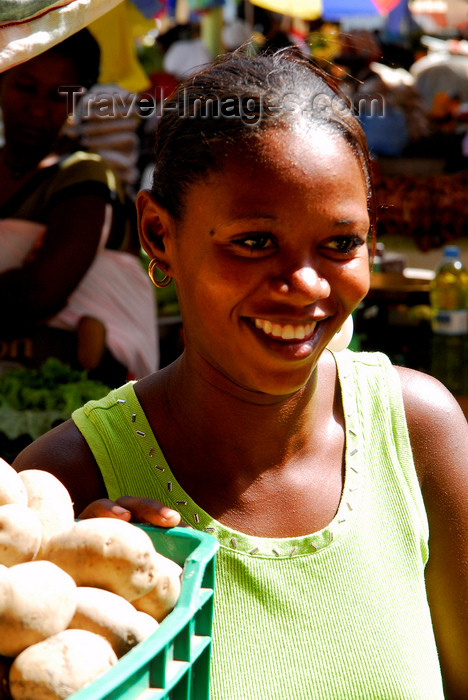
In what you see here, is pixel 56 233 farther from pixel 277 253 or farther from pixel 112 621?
pixel 112 621

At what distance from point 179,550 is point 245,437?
434mm

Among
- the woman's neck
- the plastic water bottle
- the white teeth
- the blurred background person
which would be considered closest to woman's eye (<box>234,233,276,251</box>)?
the white teeth

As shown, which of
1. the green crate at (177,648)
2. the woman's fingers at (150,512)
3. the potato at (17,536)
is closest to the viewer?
the green crate at (177,648)

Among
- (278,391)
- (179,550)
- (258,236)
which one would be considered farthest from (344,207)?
(179,550)

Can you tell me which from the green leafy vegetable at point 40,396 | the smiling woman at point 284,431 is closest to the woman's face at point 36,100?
the green leafy vegetable at point 40,396

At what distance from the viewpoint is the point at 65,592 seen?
0.80 metres

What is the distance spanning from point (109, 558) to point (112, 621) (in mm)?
69

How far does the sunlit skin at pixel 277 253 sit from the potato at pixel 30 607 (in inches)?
20.6

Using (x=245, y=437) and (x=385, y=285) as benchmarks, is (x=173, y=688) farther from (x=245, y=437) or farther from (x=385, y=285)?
(x=385, y=285)

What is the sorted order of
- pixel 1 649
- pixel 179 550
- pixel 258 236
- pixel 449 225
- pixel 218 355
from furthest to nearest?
pixel 449 225 → pixel 218 355 → pixel 258 236 → pixel 179 550 → pixel 1 649

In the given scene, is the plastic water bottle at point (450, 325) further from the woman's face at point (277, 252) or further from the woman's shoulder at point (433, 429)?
the woman's face at point (277, 252)

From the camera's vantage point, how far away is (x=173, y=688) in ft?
2.78

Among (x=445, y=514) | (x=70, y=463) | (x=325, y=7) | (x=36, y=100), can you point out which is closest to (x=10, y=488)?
(x=70, y=463)

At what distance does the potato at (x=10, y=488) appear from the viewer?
35.4 inches
